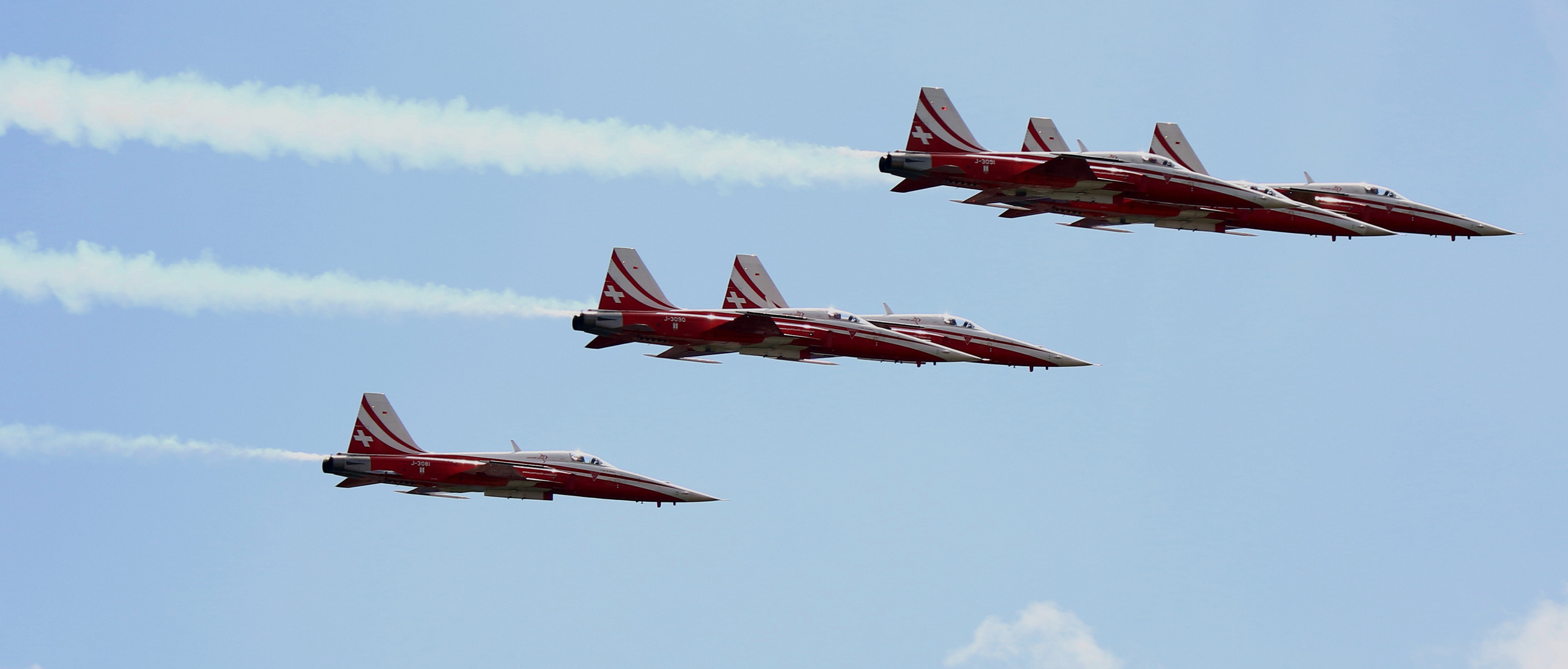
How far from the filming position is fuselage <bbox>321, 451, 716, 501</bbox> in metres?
87.0

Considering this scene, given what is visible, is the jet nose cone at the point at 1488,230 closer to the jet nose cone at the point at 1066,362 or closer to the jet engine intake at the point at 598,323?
the jet nose cone at the point at 1066,362

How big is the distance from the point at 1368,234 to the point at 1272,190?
221 inches

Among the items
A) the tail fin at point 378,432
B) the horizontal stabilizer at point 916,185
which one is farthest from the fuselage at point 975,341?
the tail fin at point 378,432

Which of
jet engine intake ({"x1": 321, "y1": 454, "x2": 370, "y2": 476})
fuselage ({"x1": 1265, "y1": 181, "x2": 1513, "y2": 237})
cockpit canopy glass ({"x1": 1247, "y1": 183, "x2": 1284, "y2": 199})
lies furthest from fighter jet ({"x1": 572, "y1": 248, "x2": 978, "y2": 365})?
fuselage ({"x1": 1265, "y1": 181, "x2": 1513, "y2": 237})

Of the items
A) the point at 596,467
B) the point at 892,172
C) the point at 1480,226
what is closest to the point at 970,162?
the point at 892,172

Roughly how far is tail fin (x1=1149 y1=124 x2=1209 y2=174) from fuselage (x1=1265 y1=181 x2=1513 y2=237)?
8.82 meters

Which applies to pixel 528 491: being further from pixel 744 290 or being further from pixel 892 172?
pixel 892 172

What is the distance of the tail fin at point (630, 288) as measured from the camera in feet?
284

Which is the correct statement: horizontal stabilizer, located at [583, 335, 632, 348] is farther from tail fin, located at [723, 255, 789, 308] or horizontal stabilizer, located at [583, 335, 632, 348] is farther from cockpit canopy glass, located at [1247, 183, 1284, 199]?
cockpit canopy glass, located at [1247, 183, 1284, 199]

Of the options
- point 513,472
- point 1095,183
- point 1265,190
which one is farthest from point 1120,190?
point 513,472

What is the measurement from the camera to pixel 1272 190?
89938mm

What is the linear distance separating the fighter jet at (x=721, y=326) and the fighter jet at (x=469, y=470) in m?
5.88

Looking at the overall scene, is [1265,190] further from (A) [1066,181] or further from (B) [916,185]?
(B) [916,185]

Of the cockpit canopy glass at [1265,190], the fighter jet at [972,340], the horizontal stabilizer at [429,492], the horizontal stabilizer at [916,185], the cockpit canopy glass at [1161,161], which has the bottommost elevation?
the horizontal stabilizer at [429,492]
